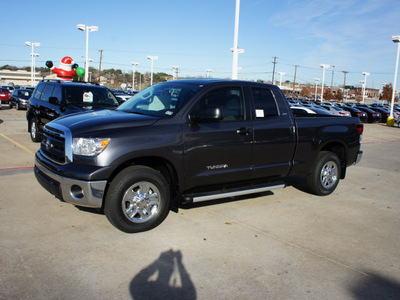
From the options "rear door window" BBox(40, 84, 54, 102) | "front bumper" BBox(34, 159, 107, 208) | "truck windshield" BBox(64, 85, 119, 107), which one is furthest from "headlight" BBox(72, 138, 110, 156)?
"rear door window" BBox(40, 84, 54, 102)

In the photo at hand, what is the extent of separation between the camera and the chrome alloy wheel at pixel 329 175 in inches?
252

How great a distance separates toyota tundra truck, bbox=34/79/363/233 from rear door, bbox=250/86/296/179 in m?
0.02

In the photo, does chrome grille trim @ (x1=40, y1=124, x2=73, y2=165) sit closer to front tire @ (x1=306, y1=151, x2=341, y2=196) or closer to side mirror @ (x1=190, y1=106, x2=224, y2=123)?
side mirror @ (x1=190, y1=106, x2=224, y2=123)

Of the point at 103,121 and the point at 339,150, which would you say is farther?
the point at 339,150

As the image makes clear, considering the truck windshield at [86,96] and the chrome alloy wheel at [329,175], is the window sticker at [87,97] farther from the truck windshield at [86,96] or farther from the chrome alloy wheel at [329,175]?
the chrome alloy wheel at [329,175]

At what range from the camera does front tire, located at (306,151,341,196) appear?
6.27 m

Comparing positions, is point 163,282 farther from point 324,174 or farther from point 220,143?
point 324,174

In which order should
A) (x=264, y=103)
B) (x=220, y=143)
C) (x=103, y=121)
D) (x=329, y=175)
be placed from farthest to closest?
(x=329, y=175) < (x=264, y=103) < (x=220, y=143) < (x=103, y=121)

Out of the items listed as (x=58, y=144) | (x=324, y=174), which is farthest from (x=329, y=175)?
(x=58, y=144)

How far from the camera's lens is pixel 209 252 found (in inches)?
156

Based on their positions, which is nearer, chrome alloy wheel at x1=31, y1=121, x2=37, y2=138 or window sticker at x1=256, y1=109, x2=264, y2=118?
window sticker at x1=256, y1=109, x2=264, y2=118

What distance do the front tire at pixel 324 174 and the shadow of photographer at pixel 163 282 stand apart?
3405 mm

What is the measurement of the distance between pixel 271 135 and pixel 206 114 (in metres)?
1.33

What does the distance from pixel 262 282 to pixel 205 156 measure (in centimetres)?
186
